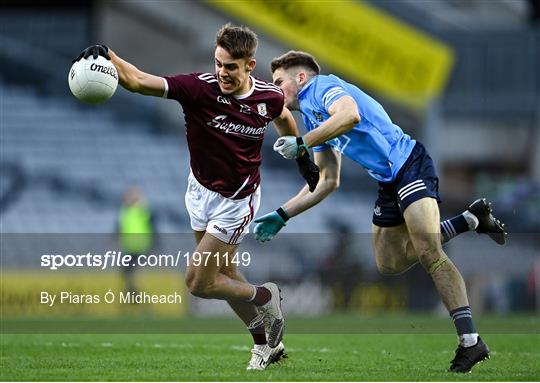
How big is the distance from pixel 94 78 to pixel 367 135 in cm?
232

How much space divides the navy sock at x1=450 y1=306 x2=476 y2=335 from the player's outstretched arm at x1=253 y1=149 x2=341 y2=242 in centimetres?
150

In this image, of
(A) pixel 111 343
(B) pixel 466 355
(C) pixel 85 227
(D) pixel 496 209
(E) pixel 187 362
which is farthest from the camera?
(D) pixel 496 209

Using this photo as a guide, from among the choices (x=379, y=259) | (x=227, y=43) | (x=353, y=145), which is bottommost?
(x=379, y=259)

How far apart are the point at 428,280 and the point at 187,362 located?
10967 millimetres

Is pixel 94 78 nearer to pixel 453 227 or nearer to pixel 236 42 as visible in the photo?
pixel 236 42

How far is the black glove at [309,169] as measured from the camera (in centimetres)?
842

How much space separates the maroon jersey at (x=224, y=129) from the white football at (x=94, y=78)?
62cm

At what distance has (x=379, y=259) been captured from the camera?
917 cm

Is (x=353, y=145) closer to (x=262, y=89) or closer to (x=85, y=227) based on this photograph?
(x=262, y=89)

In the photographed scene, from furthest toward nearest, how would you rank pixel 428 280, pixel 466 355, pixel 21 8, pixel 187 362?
pixel 21 8
pixel 428 280
pixel 187 362
pixel 466 355

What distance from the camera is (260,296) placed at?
334 inches

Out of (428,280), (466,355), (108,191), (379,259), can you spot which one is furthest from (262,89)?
(108,191)

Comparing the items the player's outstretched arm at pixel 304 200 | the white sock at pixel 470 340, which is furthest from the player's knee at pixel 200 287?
the white sock at pixel 470 340

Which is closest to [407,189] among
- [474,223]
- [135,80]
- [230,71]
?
[474,223]
